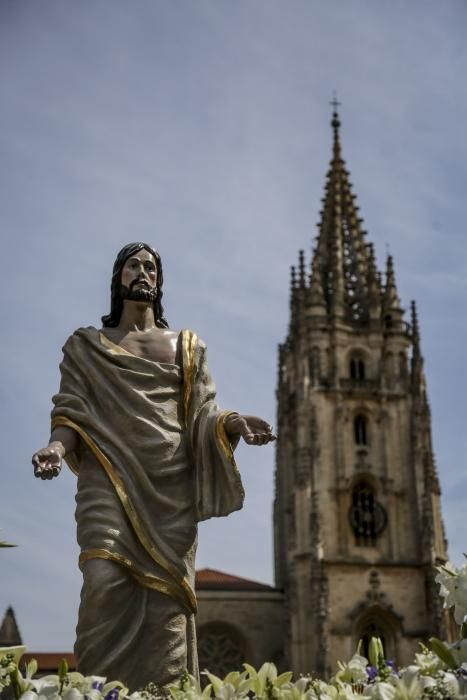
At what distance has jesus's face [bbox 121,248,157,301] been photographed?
5340 mm

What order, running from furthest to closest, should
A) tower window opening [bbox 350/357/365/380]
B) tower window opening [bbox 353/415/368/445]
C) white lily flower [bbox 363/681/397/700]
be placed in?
tower window opening [bbox 350/357/365/380] → tower window opening [bbox 353/415/368/445] → white lily flower [bbox 363/681/397/700]

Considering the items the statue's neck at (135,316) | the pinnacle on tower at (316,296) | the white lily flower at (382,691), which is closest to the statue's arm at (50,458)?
the statue's neck at (135,316)

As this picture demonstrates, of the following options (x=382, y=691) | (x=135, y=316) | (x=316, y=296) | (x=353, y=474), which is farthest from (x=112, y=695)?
(x=316, y=296)

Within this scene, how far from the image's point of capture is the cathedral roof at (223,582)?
162 ft

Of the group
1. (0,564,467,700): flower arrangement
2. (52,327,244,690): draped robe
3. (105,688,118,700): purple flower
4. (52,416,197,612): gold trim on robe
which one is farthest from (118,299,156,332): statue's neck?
(105,688,118,700): purple flower

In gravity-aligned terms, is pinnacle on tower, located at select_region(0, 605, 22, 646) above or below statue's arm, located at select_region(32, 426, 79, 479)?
above

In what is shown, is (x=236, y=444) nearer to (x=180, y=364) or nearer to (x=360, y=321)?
(x=180, y=364)

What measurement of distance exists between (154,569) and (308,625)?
42795 millimetres

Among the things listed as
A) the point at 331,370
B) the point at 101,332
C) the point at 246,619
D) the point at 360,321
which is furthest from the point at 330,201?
the point at 101,332

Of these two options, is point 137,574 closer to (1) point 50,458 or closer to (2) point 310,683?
(1) point 50,458

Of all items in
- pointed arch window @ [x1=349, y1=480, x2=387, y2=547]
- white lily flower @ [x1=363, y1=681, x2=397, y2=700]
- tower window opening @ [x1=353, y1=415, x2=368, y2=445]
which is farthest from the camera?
tower window opening @ [x1=353, y1=415, x2=368, y2=445]

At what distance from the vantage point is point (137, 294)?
533cm

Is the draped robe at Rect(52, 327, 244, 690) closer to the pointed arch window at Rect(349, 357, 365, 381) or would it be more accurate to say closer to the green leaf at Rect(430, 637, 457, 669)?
the green leaf at Rect(430, 637, 457, 669)

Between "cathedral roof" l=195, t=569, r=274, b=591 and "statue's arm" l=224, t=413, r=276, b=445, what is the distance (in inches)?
1787
